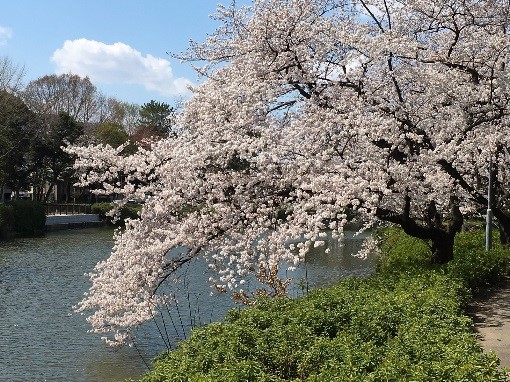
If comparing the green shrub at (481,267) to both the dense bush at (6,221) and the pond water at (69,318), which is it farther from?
the dense bush at (6,221)

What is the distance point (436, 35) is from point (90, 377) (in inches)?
363

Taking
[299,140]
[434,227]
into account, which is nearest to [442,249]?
[434,227]

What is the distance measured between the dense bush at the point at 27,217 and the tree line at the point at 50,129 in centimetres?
314

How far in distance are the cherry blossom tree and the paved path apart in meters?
1.73

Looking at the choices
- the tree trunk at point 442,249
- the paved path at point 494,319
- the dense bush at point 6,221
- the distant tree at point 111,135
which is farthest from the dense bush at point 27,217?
the paved path at point 494,319

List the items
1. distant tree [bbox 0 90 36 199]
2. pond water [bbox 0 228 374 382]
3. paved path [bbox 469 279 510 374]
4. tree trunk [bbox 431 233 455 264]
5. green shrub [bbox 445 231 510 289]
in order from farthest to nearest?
distant tree [bbox 0 90 36 199]
pond water [bbox 0 228 374 382]
tree trunk [bbox 431 233 455 264]
green shrub [bbox 445 231 510 289]
paved path [bbox 469 279 510 374]

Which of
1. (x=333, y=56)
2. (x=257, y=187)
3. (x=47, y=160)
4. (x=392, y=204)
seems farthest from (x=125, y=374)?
(x=47, y=160)

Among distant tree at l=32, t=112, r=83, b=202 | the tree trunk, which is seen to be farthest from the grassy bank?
distant tree at l=32, t=112, r=83, b=202

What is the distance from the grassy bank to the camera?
5359mm

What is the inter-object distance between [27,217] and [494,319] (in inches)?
1463

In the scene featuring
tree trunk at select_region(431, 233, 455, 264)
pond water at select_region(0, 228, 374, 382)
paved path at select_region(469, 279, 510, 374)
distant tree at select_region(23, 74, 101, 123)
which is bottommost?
pond water at select_region(0, 228, 374, 382)

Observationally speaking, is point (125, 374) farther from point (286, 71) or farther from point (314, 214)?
point (286, 71)

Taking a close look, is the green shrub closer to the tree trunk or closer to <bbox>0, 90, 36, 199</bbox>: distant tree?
the tree trunk

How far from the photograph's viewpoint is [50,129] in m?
49.3
